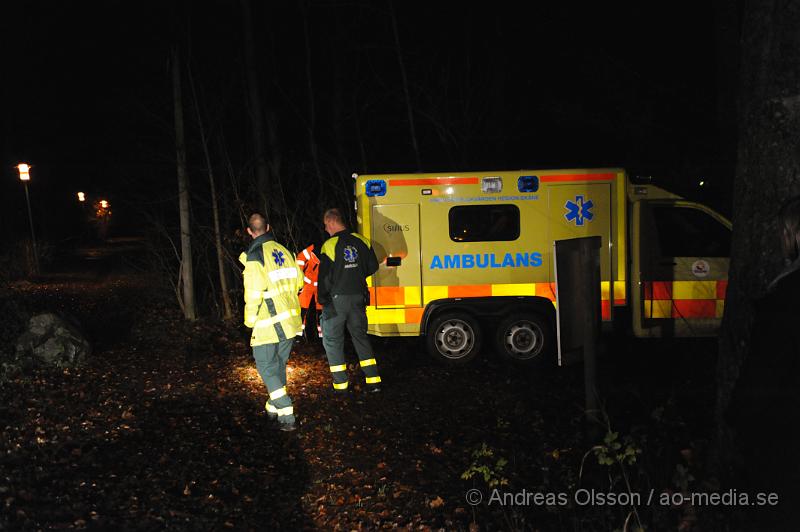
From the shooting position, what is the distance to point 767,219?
12.0 feet

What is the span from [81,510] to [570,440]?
11.3ft

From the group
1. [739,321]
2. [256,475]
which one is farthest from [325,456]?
[739,321]

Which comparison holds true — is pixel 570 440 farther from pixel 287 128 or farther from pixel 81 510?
pixel 287 128

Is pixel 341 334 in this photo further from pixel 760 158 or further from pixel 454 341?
pixel 760 158

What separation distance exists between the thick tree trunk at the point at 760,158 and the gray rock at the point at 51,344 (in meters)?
7.06

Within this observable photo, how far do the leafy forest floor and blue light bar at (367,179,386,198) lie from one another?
2110 mm

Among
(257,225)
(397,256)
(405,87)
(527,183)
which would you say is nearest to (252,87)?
(405,87)

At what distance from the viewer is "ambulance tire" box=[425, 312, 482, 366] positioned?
789 cm

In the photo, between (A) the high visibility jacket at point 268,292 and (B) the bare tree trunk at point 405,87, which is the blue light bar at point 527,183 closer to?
(A) the high visibility jacket at point 268,292

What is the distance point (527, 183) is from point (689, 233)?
76.8 inches

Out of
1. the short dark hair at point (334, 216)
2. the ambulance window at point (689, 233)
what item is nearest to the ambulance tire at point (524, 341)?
the ambulance window at point (689, 233)

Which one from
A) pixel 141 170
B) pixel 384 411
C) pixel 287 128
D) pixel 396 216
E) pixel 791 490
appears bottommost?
pixel 384 411

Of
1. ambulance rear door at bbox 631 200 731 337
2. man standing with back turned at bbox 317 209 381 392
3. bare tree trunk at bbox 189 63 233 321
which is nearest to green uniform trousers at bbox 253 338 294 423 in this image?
man standing with back turned at bbox 317 209 381 392

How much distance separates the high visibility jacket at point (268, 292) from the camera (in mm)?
5730
